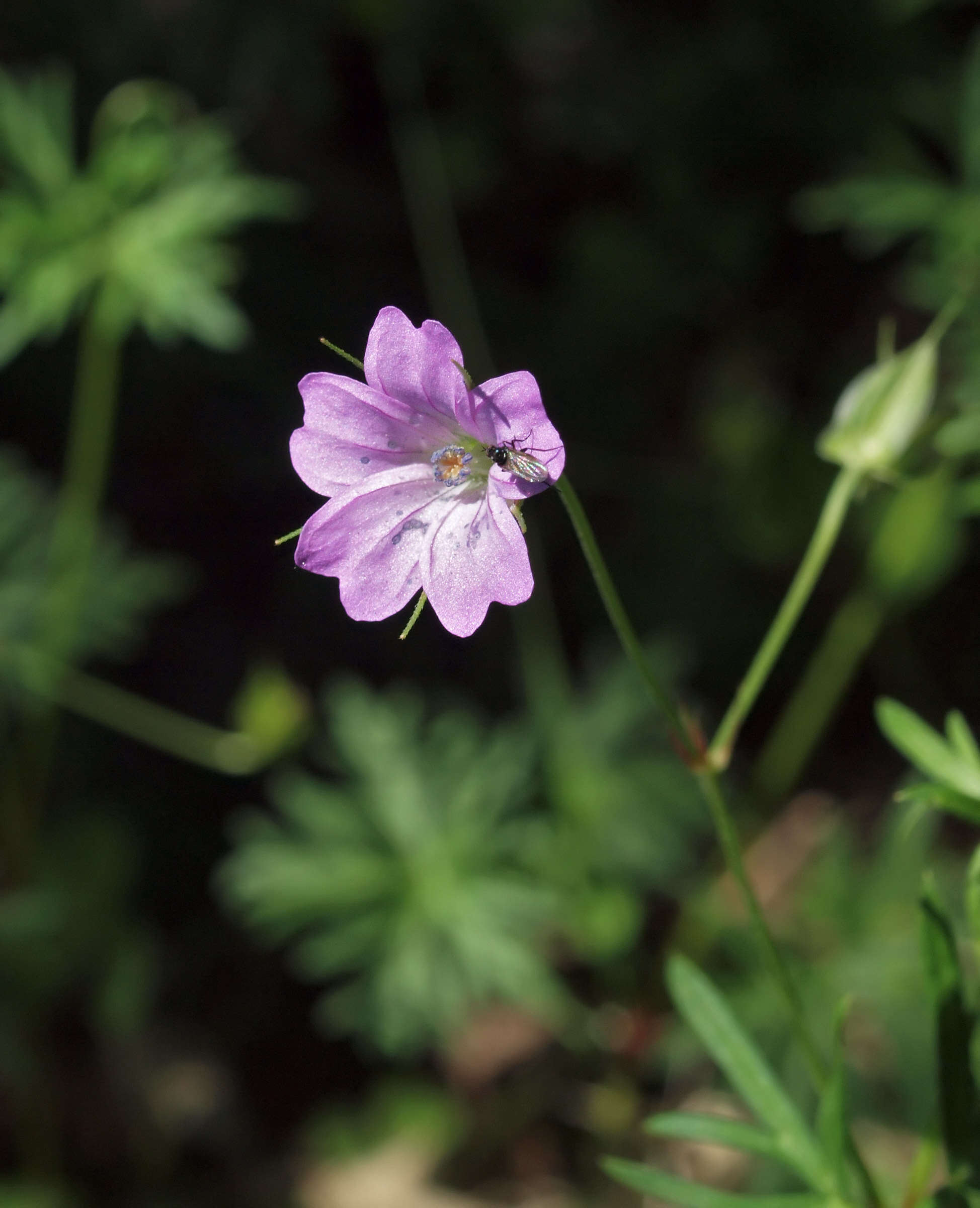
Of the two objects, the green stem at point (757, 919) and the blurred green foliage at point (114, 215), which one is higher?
the blurred green foliage at point (114, 215)

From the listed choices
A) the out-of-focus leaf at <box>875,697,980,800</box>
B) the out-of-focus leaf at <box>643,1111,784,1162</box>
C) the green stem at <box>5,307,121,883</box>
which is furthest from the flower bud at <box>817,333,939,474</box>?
the green stem at <box>5,307,121,883</box>

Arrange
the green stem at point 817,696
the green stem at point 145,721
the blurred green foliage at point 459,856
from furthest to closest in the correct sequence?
the green stem at point 145,721
the green stem at point 817,696
the blurred green foliage at point 459,856

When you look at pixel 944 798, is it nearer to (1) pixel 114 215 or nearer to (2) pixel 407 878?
(2) pixel 407 878

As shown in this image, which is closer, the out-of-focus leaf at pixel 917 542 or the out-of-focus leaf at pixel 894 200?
the out-of-focus leaf at pixel 894 200

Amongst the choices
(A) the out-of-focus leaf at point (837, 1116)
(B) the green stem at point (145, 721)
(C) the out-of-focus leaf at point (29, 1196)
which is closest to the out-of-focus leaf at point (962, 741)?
(A) the out-of-focus leaf at point (837, 1116)

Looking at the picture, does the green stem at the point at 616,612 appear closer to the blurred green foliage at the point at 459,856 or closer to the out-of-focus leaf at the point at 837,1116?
the out-of-focus leaf at the point at 837,1116

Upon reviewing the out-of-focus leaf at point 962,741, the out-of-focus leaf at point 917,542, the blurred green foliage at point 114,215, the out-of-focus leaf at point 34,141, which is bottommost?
the out-of-focus leaf at point 917,542

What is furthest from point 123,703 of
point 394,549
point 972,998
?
point 972,998

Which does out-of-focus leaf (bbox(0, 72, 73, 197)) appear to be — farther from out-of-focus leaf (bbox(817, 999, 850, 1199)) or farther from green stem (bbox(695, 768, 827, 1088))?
out-of-focus leaf (bbox(817, 999, 850, 1199))
